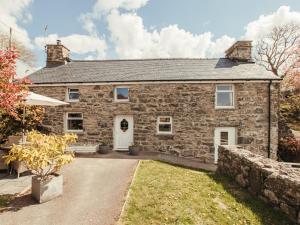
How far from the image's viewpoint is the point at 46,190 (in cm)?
602

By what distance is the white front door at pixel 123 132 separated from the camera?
14359 mm

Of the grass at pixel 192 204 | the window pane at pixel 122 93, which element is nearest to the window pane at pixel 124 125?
the window pane at pixel 122 93

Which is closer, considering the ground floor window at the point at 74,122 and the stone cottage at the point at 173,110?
the stone cottage at the point at 173,110

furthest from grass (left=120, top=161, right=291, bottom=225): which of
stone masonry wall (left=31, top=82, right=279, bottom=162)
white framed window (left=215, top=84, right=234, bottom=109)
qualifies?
white framed window (left=215, top=84, right=234, bottom=109)

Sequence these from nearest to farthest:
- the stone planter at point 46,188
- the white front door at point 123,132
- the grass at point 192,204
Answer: the grass at point 192,204
the stone planter at point 46,188
the white front door at point 123,132

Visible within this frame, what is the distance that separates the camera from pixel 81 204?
591 centimetres

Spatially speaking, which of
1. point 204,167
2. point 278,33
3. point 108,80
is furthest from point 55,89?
point 278,33

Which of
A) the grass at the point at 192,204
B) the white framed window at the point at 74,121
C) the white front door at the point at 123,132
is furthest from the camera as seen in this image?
the white framed window at the point at 74,121

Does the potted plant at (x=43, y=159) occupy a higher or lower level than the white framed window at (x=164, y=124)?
lower

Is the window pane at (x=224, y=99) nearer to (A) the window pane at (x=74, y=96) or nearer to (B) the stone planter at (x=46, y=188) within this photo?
(A) the window pane at (x=74, y=96)

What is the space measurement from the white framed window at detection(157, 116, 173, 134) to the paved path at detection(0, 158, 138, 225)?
5.86 m

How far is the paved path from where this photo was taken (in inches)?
202

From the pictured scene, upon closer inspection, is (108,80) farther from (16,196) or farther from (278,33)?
(278,33)

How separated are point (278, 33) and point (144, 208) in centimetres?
3844
